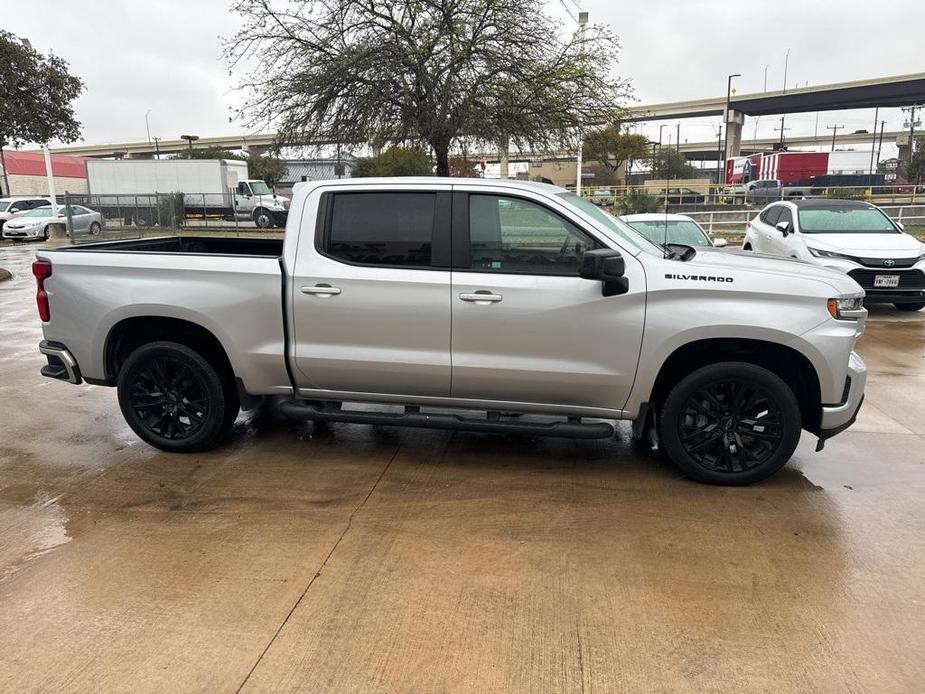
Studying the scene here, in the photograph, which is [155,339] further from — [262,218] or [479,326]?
[262,218]

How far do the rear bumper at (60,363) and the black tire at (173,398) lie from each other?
0.36m

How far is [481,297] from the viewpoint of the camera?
441cm

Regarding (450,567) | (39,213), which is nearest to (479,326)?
(450,567)

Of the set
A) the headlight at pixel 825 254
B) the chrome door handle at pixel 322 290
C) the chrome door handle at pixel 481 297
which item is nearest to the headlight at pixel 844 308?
the chrome door handle at pixel 481 297

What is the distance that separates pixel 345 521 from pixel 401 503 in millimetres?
389

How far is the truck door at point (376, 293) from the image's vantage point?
454 cm

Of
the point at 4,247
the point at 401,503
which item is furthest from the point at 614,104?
the point at 4,247

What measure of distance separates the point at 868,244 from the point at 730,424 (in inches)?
297

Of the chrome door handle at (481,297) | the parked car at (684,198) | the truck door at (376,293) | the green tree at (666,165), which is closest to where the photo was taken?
the chrome door handle at (481,297)

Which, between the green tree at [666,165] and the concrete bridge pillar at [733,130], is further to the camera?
the green tree at [666,165]

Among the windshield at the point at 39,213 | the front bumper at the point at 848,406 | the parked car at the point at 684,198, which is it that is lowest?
the front bumper at the point at 848,406

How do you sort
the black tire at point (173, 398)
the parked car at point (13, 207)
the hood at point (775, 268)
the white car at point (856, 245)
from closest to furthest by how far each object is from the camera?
1. the hood at point (775, 268)
2. the black tire at point (173, 398)
3. the white car at point (856, 245)
4. the parked car at point (13, 207)

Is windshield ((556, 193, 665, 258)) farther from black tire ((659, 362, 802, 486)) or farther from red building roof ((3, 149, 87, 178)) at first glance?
red building roof ((3, 149, 87, 178))

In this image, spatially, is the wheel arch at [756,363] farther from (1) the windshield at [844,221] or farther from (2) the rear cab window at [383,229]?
(1) the windshield at [844,221]
